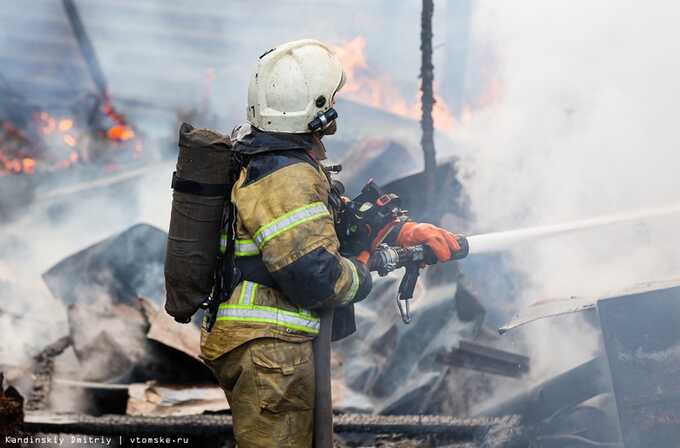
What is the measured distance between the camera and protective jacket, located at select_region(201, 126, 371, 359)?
296cm

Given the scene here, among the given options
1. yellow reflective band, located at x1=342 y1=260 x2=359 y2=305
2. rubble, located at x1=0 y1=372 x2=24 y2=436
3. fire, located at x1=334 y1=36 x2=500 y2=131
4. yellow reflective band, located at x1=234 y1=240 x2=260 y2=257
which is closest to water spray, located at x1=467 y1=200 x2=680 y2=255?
yellow reflective band, located at x1=342 y1=260 x2=359 y2=305

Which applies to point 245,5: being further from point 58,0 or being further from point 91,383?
point 91,383

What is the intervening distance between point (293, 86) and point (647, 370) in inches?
85.9

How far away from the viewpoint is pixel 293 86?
314cm

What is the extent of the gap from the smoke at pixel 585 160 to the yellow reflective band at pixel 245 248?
110 inches

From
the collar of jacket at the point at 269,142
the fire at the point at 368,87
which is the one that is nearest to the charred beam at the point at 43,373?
the collar of jacket at the point at 269,142

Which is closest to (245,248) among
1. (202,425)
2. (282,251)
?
(282,251)

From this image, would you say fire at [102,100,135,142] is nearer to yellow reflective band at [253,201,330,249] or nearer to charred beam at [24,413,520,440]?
charred beam at [24,413,520,440]

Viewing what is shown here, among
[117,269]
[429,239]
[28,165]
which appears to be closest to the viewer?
[429,239]

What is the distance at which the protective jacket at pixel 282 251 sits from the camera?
296 centimetres

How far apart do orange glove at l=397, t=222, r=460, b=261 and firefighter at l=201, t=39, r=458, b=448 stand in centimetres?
37

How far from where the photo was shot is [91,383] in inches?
236

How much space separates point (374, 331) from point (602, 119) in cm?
264

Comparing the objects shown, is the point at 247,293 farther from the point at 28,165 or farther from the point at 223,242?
the point at 28,165
